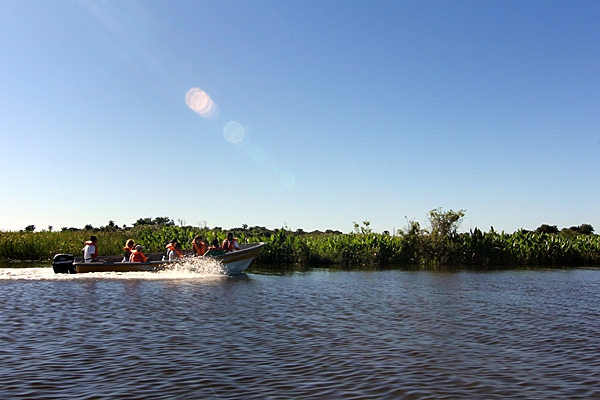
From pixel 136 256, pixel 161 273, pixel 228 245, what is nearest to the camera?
pixel 161 273

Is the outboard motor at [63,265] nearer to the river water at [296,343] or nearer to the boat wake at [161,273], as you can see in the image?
the boat wake at [161,273]

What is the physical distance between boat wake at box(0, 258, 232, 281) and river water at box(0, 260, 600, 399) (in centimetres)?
412

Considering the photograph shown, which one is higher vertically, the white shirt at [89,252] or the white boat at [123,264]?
the white shirt at [89,252]

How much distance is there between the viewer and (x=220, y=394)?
7.11 metres

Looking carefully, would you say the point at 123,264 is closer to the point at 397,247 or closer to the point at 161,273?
the point at 161,273

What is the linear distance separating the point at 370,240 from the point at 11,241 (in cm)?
2913

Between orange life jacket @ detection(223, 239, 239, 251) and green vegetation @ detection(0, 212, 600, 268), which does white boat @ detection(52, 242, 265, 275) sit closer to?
orange life jacket @ detection(223, 239, 239, 251)

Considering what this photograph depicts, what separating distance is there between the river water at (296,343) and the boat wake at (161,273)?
4.12 meters

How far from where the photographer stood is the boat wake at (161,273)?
23703 mm

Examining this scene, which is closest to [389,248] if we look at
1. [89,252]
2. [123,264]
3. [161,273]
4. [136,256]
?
[161,273]

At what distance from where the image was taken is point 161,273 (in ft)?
83.4

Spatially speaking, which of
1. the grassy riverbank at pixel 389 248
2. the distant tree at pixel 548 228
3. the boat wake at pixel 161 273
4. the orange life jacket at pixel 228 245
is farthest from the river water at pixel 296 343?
the distant tree at pixel 548 228

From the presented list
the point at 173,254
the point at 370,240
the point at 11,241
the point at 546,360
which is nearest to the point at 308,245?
the point at 370,240

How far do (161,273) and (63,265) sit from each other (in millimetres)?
5024
